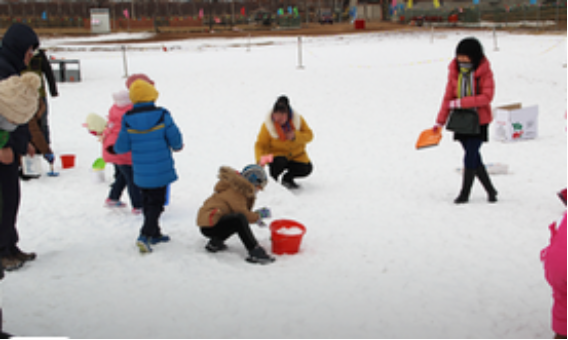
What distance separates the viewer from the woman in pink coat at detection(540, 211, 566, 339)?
7.39 ft

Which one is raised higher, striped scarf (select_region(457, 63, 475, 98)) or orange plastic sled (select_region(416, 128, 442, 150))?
striped scarf (select_region(457, 63, 475, 98))

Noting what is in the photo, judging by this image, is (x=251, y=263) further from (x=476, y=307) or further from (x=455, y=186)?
(x=455, y=186)

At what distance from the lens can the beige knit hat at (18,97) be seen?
10.5 ft

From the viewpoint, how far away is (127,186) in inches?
211

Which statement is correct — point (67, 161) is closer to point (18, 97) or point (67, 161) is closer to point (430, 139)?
point (18, 97)

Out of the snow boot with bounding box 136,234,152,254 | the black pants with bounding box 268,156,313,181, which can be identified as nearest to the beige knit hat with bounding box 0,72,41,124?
the snow boot with bounding box 136,234,152,254

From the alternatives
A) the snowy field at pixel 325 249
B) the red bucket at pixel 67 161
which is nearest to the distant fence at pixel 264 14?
the snowy field at pixel 325 249

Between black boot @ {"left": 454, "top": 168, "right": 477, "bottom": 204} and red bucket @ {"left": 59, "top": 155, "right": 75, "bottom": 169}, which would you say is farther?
red bucket @ {"left": 59, "top": 155, "right": 75, "bottom": 169}

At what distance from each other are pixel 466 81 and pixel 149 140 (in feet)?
11.0

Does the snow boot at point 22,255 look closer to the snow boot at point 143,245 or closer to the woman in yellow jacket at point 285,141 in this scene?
the snow boot at point 143,245

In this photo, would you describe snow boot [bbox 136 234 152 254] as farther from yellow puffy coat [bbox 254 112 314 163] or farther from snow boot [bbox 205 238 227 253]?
yellow puffy coat [bbox 254 112 314 163]

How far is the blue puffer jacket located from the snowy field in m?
0.67

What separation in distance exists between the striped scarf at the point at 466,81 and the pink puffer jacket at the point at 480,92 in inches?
1.9

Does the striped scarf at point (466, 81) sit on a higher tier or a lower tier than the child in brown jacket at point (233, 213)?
higher
